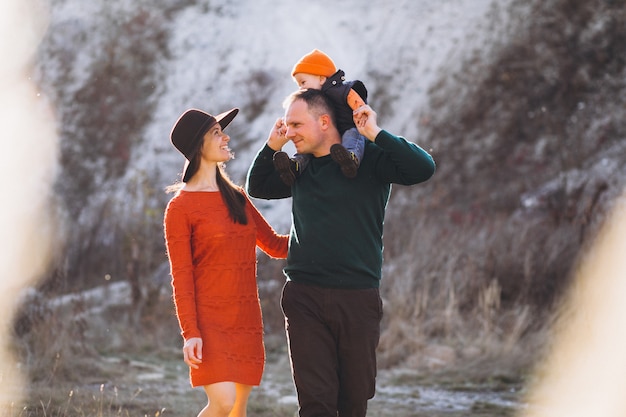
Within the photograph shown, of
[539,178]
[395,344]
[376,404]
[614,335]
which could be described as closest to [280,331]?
[395,344]

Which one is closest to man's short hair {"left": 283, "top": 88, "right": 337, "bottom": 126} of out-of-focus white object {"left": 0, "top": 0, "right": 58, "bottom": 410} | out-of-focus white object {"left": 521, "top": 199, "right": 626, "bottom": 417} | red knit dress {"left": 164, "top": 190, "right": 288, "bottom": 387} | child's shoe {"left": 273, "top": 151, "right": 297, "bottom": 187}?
child's shoe {"left": 273, "top": 151, "right": 297, "bottom": 187}

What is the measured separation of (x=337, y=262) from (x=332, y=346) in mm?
365

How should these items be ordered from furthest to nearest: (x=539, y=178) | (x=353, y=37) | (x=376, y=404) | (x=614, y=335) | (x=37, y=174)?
(x=353, y=37) → (x=37, y=174) → (x=539, y=178) → (x=614, y=335) → (x=376, y=404)

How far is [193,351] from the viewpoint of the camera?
4.12 metres

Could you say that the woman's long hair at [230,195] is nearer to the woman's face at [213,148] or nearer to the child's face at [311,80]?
the woman's face at [213,148]

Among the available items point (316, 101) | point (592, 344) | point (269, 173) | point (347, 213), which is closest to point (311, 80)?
point (316, 101)

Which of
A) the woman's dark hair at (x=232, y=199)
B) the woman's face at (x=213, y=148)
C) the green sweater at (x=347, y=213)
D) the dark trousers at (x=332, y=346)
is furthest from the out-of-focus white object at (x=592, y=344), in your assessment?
the woman's face at (x=213, y=148)

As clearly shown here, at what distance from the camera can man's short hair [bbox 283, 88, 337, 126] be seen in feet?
14.7

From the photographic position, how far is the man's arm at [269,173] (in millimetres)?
4523

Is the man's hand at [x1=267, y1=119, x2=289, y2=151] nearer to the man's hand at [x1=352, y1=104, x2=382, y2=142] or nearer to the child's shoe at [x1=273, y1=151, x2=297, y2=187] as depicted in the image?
→ the child's shoe at [x1=273, y1=151, x2=297, y2=187]

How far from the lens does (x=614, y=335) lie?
868cm

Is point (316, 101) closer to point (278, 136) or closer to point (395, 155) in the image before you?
point (278, 136)

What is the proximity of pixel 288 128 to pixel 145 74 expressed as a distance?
1007cm

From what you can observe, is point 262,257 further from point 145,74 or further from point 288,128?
point 288,128
